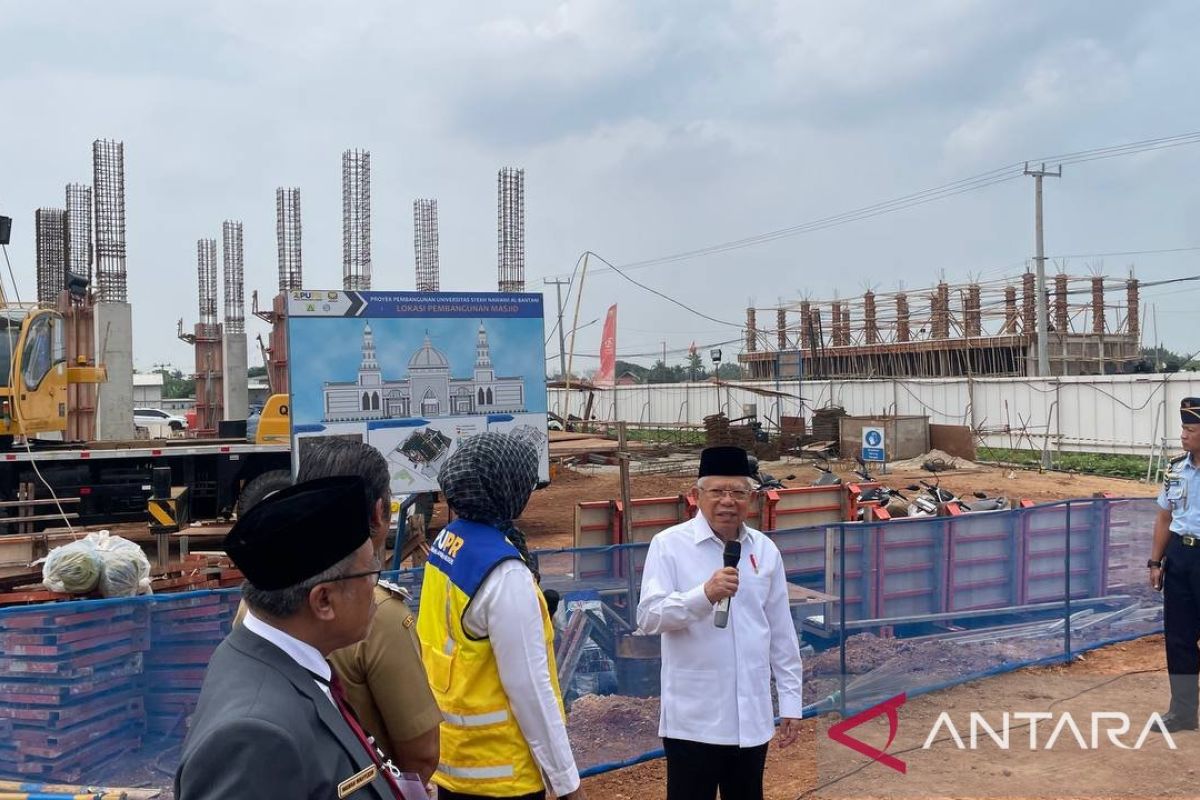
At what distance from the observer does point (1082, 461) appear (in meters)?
25.9

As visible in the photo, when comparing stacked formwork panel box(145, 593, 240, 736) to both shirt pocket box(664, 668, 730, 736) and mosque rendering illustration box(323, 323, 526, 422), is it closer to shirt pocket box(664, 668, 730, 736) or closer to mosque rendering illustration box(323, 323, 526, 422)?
shirt pocket box(664, 668, 730, 736)

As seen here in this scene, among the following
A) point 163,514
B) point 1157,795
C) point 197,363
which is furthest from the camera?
point 197,363

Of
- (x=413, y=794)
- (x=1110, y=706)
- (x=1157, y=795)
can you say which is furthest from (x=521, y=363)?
(x=413, y=794)

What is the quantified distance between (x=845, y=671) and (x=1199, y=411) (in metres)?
2.79

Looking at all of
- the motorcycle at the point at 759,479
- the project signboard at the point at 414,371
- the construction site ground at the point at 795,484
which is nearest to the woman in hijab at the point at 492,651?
the motorcycle at the point at 759,479

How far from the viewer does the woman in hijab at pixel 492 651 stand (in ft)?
8.96

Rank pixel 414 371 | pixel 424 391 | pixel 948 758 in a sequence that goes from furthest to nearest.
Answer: pixel 424 391 < pixel 414 371 < pixel 948 758

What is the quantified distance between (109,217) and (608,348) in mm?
13235

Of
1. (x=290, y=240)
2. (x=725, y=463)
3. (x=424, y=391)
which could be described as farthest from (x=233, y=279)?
(x=725, y=463)

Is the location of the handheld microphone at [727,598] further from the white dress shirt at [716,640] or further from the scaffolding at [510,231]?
the scaffolding at [510,231]

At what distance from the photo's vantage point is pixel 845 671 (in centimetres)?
662

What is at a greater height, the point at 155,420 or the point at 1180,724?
the point at 155,420

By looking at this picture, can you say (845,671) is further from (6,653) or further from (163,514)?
(163,514)

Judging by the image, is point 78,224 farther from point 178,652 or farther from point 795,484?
point 178,652
